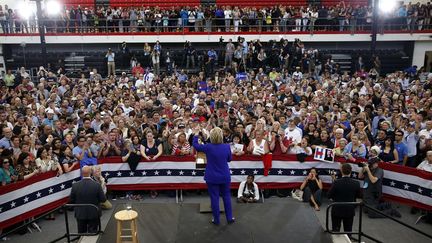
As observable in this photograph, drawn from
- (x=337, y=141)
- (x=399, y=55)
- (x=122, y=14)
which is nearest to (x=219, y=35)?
(x=122, y=14)

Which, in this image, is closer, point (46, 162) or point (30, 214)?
point (30, 214)

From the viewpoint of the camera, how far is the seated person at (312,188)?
9.70 metres

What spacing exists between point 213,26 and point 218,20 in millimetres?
888

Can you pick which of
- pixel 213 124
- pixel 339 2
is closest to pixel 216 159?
pixel 213 124

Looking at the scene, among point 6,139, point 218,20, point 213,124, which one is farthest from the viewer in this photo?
point 218,20

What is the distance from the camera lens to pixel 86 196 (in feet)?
24.4

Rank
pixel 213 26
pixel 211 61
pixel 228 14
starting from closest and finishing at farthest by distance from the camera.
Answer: pixel 211 61 → pixel 213 26 → pixel 228 14

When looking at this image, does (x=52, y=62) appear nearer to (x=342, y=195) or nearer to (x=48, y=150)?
(x=48, y=150)

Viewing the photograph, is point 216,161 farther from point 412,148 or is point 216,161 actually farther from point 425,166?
point 412,148

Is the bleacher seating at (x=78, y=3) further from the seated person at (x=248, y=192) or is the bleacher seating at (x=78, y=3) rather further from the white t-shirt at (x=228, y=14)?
the seated person at (x=248, y=192)

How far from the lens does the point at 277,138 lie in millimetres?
10398

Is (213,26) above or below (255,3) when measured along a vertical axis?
below

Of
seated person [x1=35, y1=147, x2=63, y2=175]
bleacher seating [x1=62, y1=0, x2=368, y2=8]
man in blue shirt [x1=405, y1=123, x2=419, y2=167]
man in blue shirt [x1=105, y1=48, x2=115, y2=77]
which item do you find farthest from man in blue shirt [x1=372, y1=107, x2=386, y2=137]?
bleacher seating [x1=62, y1=0, x2=368, y2=8]

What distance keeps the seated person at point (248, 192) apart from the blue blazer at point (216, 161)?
2.72 metres
